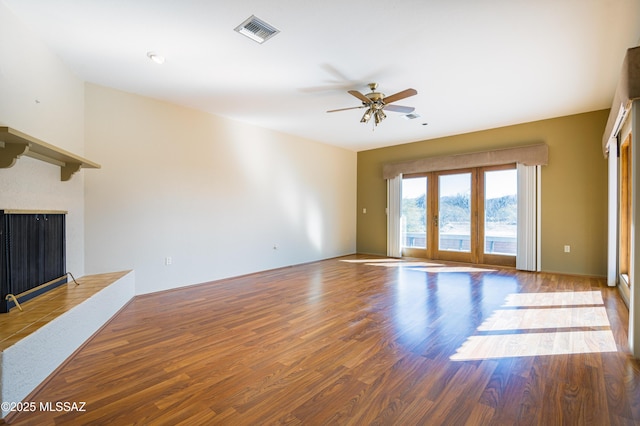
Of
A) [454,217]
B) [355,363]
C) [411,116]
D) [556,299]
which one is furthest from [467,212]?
[355,363]

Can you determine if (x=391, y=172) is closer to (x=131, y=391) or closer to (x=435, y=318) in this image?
(x=435, y=318)

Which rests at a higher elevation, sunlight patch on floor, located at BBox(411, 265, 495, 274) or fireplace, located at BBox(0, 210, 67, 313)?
fireplace, located at BBox(0, 210, 67, 313)

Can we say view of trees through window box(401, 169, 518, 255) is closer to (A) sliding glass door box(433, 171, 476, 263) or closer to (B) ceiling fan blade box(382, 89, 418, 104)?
(A) sliding glass door box(433, 171, 476, 263)

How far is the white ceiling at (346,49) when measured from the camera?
244 cm

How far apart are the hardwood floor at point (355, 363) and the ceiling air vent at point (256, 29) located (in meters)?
2.82

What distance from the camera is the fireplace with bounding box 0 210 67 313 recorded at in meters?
2.24

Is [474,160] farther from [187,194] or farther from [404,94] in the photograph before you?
[187,194]

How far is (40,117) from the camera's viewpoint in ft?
9.37

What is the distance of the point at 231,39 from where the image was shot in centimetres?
284

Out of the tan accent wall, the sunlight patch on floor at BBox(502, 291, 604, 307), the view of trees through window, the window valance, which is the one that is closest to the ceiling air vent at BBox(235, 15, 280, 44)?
the sunlight patch on floor at BBox(502, 291, 604, 307)

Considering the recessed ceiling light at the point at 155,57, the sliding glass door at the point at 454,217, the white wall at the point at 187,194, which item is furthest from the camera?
the sliding glass door at the point at 454,217

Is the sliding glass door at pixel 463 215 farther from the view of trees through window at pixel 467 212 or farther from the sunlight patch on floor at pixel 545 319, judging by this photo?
the sunlight patch on floor at pixel 545 319

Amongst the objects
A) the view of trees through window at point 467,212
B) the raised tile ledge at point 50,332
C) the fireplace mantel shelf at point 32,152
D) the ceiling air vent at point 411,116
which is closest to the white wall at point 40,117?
the fireplace mantel shelf at point 32,152

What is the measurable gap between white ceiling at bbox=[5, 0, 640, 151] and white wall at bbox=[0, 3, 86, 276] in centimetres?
19
